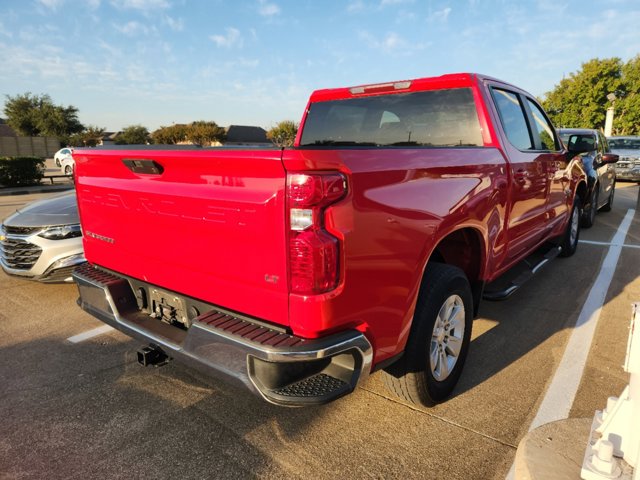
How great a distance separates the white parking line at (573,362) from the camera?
2652 millimetres

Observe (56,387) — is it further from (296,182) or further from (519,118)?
(519,118)

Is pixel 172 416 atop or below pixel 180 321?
below

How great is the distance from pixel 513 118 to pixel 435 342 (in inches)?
86.4

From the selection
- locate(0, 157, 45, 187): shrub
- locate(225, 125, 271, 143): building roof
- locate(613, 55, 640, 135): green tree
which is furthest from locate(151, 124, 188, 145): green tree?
locate(613, 55, 640, 135): green tree

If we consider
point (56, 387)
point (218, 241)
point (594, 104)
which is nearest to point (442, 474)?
point (218, 241)

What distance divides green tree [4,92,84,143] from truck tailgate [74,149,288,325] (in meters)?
54.1

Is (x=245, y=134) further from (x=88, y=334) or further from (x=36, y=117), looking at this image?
(x=88, y=334)

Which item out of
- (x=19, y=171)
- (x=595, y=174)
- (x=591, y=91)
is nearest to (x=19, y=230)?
(x=595, y=174)

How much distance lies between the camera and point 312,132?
4.16 m

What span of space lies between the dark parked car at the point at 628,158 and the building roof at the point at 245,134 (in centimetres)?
5234

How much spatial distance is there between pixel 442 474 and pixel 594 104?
134 ft

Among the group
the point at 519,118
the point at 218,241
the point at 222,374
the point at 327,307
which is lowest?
the point at 222,374

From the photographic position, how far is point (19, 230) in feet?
14.6

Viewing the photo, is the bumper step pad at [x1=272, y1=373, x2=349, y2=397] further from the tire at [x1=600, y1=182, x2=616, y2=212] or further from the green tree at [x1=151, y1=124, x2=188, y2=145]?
the green tree at [x1=151, y1=124, x2=188, y2=145]
